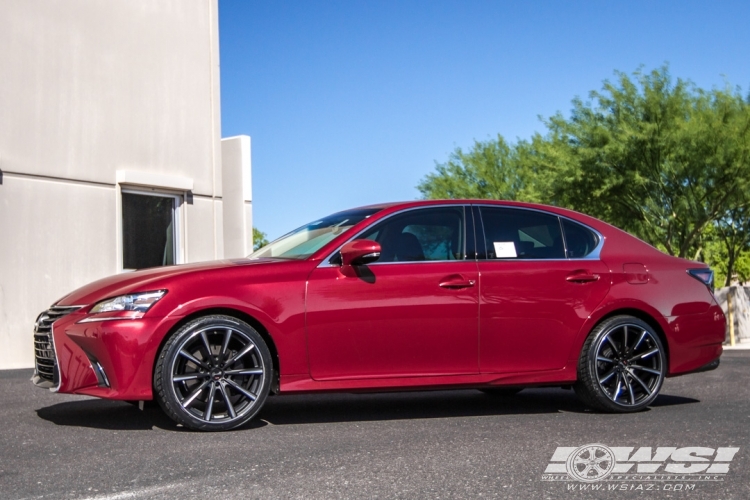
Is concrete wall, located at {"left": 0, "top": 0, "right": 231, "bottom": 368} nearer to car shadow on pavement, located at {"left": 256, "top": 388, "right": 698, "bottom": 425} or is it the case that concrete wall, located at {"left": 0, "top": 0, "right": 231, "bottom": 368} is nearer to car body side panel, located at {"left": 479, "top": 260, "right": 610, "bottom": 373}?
car shadow on pavement, located at {"left": 256, "top": 388, "right": 698, "bottom": 425}

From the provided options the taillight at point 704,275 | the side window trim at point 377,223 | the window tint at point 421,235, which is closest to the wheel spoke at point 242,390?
the side window trim at point 377,223

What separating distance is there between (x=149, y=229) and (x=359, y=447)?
30.1 ft

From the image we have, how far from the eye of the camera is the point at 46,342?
634cm

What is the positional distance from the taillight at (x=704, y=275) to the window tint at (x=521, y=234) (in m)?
1.17

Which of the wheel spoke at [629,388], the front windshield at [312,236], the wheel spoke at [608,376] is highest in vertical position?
the front windshield at [312,236]

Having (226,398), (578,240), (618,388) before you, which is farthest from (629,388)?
(226,398)

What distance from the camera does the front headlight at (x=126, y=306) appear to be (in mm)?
5949

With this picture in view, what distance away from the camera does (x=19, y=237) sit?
12023 millimetres

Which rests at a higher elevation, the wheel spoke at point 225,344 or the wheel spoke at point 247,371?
the wheel spoke at point 225,344

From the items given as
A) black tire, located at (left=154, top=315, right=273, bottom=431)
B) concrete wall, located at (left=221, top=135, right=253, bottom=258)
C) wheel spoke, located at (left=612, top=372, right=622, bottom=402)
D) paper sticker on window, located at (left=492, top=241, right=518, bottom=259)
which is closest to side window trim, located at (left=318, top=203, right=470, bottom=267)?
paper sticker on window, located at (left=492, top=241, right=518, bottom=259)

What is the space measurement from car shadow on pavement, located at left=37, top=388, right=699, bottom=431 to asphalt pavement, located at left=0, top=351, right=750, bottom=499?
0.02 meters

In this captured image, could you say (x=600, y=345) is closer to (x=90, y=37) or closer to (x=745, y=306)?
(x=90, y=37)

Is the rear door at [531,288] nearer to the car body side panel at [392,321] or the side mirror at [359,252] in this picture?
the car body side panel at [392,321]

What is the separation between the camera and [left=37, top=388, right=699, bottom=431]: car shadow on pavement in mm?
6586
